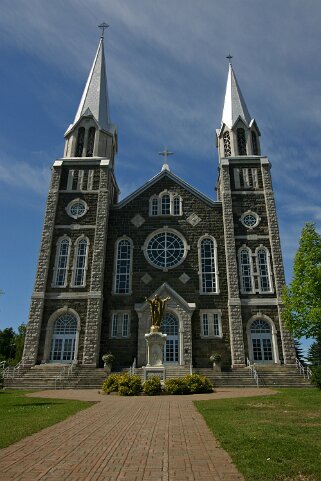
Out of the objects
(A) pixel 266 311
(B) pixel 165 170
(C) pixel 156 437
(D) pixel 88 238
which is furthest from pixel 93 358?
(C) pixel 156 437

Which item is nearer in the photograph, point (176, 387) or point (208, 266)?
point (176, 387)

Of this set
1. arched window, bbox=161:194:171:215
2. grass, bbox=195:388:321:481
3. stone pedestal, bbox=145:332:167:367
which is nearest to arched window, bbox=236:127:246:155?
arched window, bbox=161:194:171:215

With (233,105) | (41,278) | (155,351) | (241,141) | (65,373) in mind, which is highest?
(233,105)

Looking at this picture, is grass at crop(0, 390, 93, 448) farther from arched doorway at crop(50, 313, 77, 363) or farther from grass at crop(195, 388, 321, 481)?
arched doorway at crop(50, 313, 77, 363)

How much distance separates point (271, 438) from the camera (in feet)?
22.8

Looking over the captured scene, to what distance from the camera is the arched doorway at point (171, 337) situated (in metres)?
27.0

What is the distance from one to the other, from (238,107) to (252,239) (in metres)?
14.9

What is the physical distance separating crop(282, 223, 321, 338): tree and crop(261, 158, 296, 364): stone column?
10.3 ft

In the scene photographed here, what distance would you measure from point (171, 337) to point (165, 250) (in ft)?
23.0

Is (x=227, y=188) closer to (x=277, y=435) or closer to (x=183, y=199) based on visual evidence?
(x=183, y=199)

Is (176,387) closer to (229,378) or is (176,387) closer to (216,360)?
(229,378)

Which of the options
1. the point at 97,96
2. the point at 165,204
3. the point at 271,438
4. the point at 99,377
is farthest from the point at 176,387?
the point at 97,96

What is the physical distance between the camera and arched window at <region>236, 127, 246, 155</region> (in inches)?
1388

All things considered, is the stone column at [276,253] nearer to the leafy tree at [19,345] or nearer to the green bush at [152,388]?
the green bush at [152,388]
